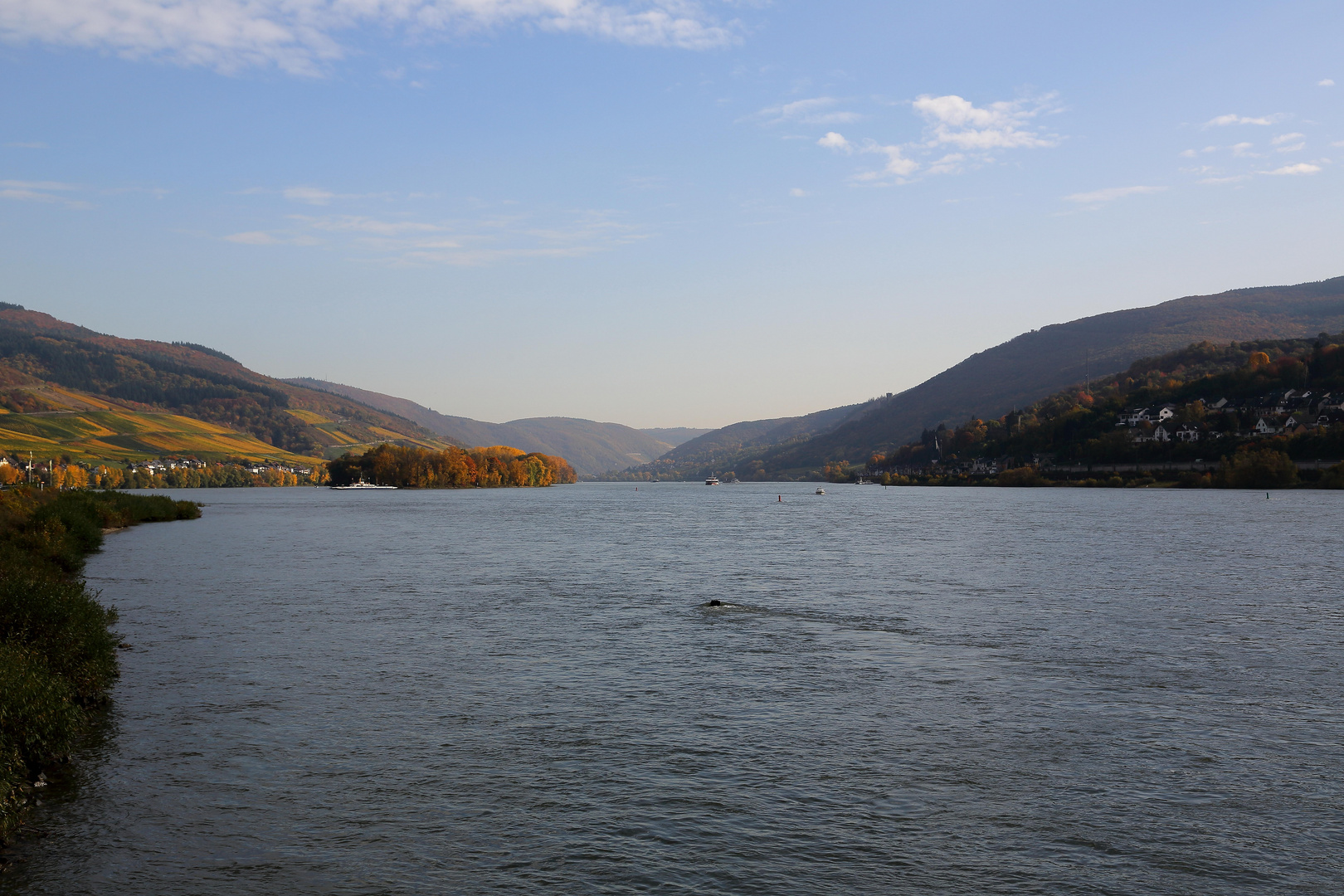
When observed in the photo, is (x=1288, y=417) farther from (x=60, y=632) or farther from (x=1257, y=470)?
(x=60, y=632)

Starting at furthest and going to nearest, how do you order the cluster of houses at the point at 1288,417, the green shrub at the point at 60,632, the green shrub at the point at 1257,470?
the cluster of houses at the point at 1288,417 < the green shrub at the point at 1257,470 < the green shrub at the point at 60,632

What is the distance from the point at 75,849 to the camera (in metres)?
13.1

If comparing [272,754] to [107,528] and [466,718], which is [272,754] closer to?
[466,718]

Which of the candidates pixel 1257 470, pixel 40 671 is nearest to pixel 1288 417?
pixel 1257 470

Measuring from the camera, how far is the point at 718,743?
1856 cm

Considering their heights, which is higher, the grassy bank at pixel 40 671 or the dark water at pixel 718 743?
the grassy bank at pixel 40 671

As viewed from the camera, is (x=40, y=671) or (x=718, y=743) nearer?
(x=40, y=671)

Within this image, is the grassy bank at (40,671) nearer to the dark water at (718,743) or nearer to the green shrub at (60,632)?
the green shrub at (60,632)

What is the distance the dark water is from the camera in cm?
1268

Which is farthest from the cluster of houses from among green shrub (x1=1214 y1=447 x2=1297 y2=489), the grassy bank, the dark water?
the grassy bank

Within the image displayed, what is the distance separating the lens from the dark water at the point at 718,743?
1268 centimetres

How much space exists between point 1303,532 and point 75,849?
8573 cm

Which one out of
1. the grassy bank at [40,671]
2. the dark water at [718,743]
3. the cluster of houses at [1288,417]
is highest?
the cluster of houses at [1288,417]

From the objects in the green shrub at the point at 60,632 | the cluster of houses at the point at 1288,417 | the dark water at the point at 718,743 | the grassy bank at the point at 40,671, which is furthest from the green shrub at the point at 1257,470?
the green shrub at the point at 60,632
